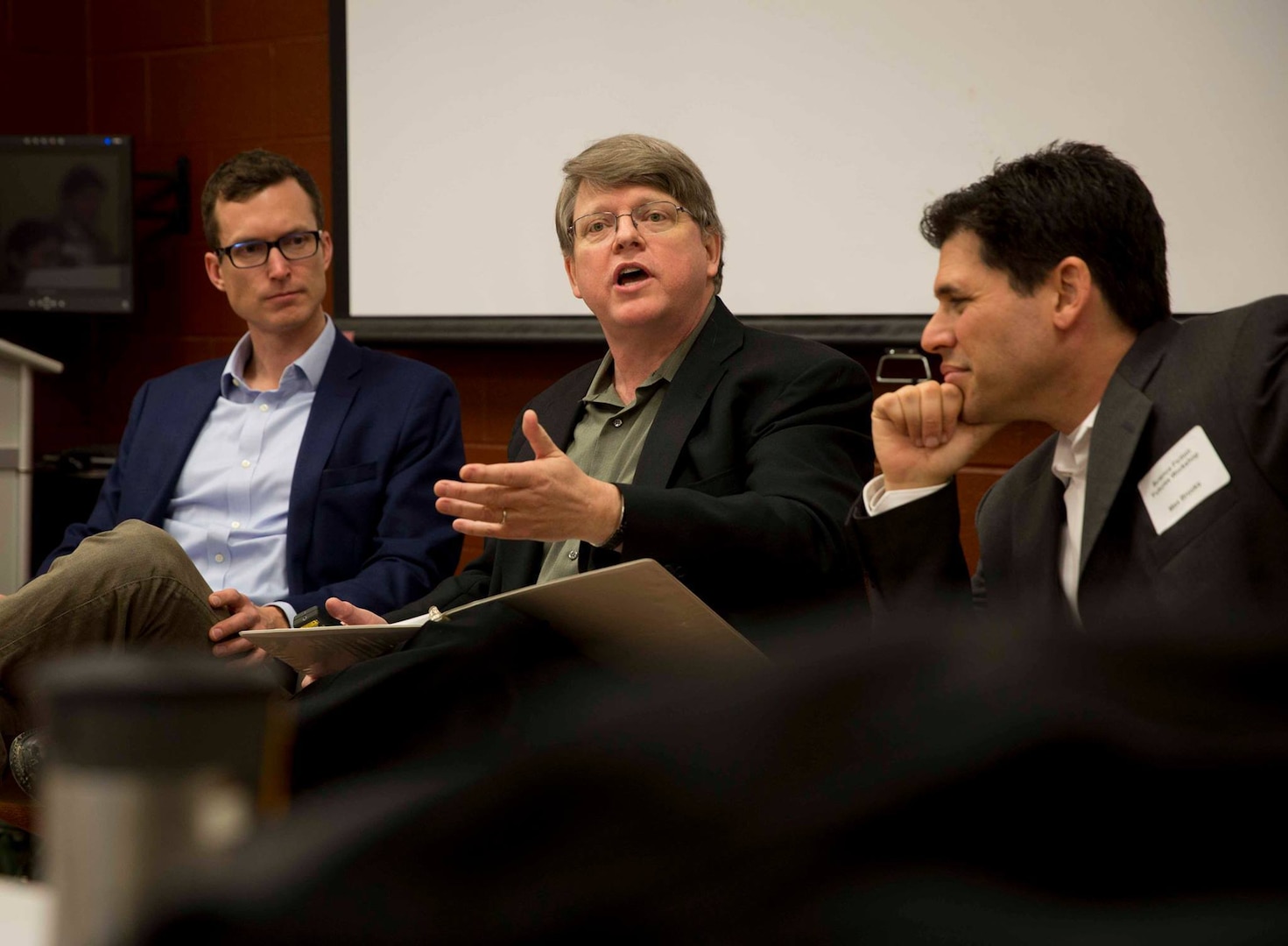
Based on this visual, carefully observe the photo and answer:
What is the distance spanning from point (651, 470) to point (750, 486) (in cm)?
15

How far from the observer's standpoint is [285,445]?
8.52ft

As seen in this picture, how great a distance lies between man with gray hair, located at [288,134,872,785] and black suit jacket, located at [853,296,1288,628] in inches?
7.8

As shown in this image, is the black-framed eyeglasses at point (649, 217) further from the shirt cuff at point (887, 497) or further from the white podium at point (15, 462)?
the white podium at point (15, 462)

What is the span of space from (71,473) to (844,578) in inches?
112

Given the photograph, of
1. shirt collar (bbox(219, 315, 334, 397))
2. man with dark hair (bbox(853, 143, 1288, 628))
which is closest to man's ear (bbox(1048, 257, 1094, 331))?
man with dark hair (bbox(853, 143, 1288, 628))

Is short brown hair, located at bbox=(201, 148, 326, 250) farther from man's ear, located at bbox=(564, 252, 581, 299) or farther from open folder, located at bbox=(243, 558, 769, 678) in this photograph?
open folder, located at bbox=(243, 558, 769, 678)

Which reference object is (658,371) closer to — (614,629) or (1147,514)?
(614,629)

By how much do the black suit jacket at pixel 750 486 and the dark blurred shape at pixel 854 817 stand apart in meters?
1.29

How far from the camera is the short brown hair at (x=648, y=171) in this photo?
2.15m

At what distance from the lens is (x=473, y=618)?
5.83 ft

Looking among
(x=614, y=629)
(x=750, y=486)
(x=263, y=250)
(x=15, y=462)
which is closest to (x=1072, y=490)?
(x=750, y=486)

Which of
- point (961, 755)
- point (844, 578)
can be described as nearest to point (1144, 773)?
point (961, 755)

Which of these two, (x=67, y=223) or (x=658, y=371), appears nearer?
(x=658, y=371)

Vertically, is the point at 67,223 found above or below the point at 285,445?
above
